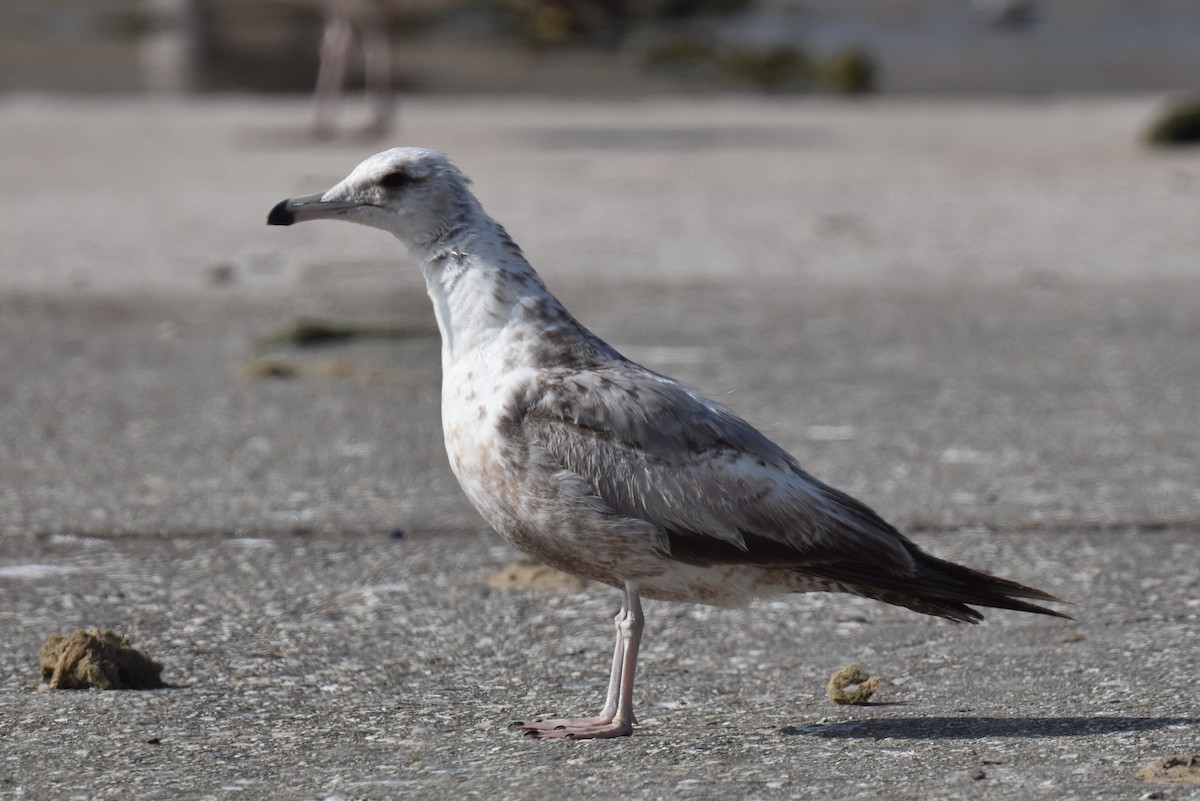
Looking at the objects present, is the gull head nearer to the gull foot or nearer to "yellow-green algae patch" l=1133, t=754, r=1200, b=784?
the gull foot

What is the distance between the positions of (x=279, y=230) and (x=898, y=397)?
220 inches

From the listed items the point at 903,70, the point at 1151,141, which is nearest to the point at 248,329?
the point at 1151,141

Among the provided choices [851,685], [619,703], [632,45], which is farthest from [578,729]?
[632,45]

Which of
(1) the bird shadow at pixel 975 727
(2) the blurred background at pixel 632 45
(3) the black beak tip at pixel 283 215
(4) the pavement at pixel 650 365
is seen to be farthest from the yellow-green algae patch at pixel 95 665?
(2) the blurred background at pixel 632 45

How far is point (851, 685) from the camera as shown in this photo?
4445mm

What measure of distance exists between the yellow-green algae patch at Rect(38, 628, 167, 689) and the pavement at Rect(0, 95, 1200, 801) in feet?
0.27

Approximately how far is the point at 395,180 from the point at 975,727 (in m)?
Answer: 1.93

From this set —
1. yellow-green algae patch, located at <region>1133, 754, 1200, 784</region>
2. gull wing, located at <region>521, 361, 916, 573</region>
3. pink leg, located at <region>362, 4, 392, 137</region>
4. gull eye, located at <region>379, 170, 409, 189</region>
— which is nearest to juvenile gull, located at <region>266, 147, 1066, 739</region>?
gull wing, located at <region>521, 361, 916, 573</region>

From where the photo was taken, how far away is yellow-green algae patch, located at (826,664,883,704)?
173 inches

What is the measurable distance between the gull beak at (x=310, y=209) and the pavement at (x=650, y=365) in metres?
1.21

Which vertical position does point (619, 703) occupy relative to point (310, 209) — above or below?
below

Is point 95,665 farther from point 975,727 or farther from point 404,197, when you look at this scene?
point 975,727

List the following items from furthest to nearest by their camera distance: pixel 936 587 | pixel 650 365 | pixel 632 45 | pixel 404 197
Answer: pixel 632 45 < pixel 650 365 < pixel 404 197 < pixel 936 587

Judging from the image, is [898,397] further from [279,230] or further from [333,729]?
[279,230]
